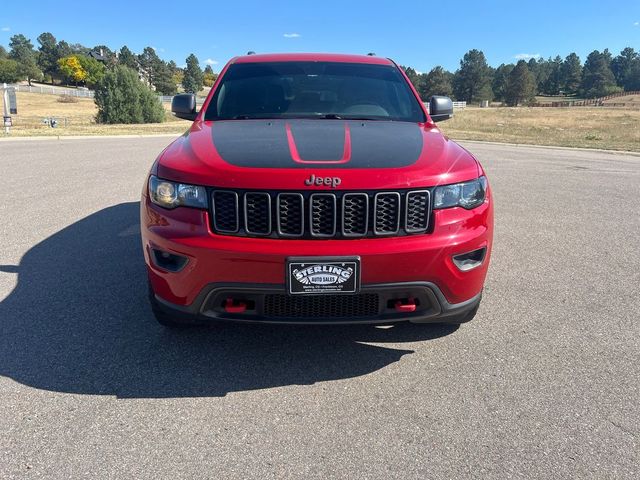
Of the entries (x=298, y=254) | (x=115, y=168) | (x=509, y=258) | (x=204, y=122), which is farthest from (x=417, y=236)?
(x=115, y=168)

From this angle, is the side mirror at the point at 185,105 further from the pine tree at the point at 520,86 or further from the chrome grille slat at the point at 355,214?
the pine tree at the point at 520,86

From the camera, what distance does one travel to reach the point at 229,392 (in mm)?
2730

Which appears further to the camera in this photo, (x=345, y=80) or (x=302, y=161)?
(x=345, y=80)

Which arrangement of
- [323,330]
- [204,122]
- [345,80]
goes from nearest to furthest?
[323,330]
[204,122]
[345,80]

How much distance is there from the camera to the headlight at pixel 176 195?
2.67 m

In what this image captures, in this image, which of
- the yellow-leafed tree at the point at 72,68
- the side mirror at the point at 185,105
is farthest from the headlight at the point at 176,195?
the yellow-leafed tree at the point at 72,68

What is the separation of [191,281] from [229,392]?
616 millimetres

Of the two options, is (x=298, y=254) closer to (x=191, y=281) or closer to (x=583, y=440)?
(x=191, y=281)

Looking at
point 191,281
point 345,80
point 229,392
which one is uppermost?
point 345,80

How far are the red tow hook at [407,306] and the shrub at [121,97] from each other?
3426 cm

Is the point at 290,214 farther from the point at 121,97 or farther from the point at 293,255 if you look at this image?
the point at 121,97

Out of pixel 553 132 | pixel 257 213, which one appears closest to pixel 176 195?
pixel 257 213

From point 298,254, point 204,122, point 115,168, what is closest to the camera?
A: point 298,254

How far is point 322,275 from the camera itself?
255 cm
